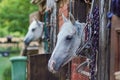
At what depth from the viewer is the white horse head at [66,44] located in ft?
15.4

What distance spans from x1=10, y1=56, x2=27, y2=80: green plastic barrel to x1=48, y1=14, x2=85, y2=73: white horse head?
4.18 metres

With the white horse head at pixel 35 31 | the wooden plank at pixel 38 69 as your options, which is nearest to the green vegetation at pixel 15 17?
the white horse head at pixel 35 31

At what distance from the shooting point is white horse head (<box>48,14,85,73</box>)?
4695 mm

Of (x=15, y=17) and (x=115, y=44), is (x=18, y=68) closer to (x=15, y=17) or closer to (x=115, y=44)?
(x=115, y=44)

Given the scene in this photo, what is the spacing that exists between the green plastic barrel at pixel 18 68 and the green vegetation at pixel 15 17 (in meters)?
21.1

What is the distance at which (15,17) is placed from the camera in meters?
34.3

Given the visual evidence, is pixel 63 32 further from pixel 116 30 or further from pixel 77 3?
pixel 77 3

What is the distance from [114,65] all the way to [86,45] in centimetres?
52

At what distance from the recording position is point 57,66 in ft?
15.5

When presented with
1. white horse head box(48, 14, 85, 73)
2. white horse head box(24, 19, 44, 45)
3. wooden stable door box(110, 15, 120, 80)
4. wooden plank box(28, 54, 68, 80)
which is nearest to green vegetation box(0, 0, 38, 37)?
white horse head box(24, 19, 44, 45)

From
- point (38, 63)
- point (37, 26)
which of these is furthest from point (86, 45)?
point (37, 26)

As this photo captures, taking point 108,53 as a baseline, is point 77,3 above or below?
above

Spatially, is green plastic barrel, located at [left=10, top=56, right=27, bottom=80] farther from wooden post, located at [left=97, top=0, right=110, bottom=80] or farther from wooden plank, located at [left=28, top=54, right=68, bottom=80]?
wooden post, located at [left=97, top=0, right=110, bottom=80]

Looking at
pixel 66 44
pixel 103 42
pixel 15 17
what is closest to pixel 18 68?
pixel 66 44
